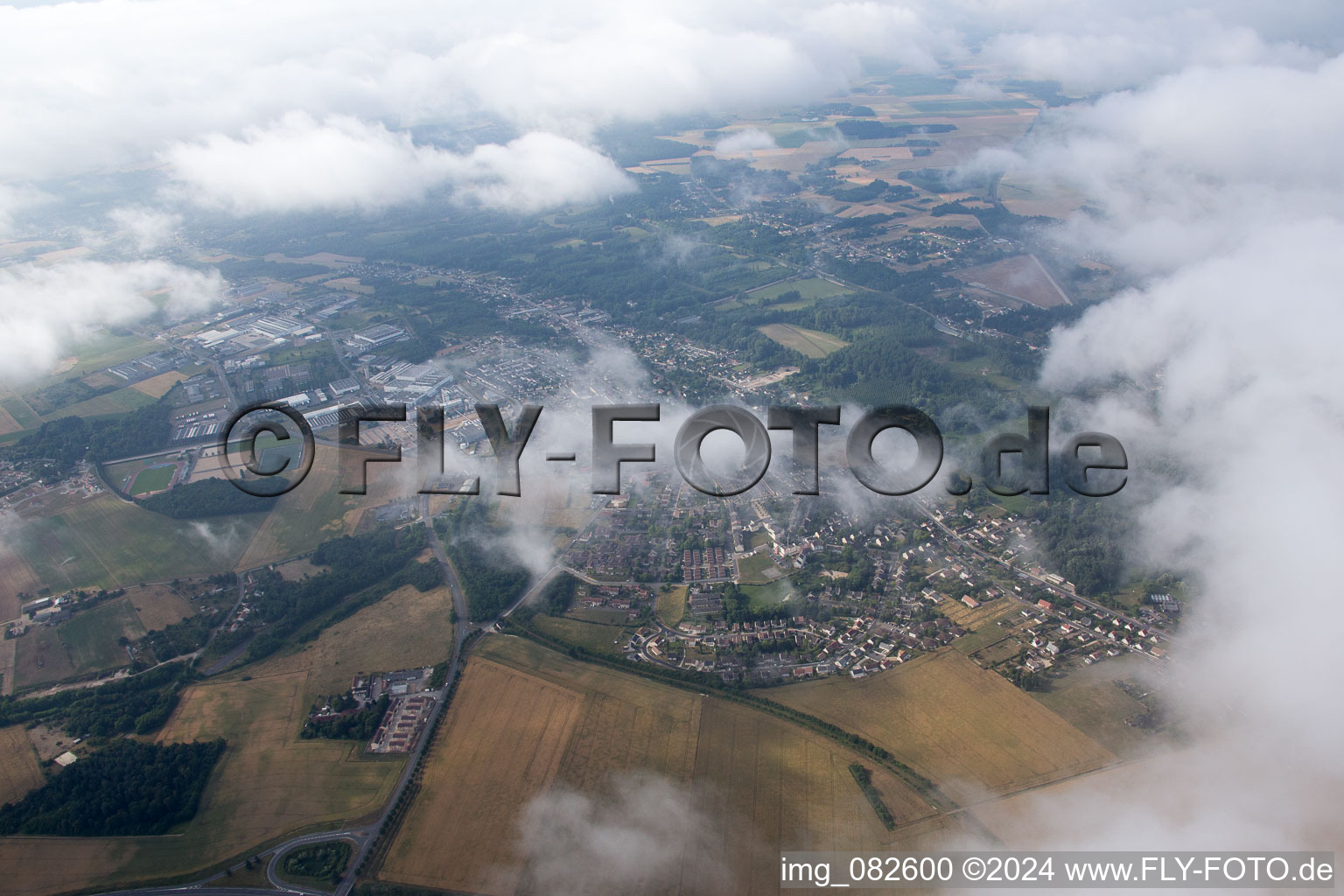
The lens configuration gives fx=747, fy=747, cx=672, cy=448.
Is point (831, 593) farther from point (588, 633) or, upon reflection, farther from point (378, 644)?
point (378, 644)

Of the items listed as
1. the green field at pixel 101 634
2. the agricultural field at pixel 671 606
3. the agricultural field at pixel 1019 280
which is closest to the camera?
the green field at pixel 101 634

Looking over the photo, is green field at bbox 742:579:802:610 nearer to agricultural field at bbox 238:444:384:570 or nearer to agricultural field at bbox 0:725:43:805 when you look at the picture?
agricultural field at bbox 238:444:384:570

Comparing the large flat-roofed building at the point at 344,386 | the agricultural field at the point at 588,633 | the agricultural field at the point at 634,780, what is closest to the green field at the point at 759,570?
the agricultural field at the point at 588,633

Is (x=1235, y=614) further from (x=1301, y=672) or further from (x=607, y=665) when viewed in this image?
(x=607, y=665)

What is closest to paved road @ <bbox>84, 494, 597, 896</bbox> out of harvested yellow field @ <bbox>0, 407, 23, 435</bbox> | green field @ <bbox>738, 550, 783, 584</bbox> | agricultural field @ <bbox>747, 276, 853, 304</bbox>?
green field @ <bbox>738, 550, 783, 584</bbox>

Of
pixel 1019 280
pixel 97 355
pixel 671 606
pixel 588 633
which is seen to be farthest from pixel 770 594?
pixel 97 355

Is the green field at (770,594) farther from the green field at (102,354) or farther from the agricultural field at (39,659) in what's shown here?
the green field at (102,354)

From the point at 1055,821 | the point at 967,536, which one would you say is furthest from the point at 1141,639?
the point at 1055,821
